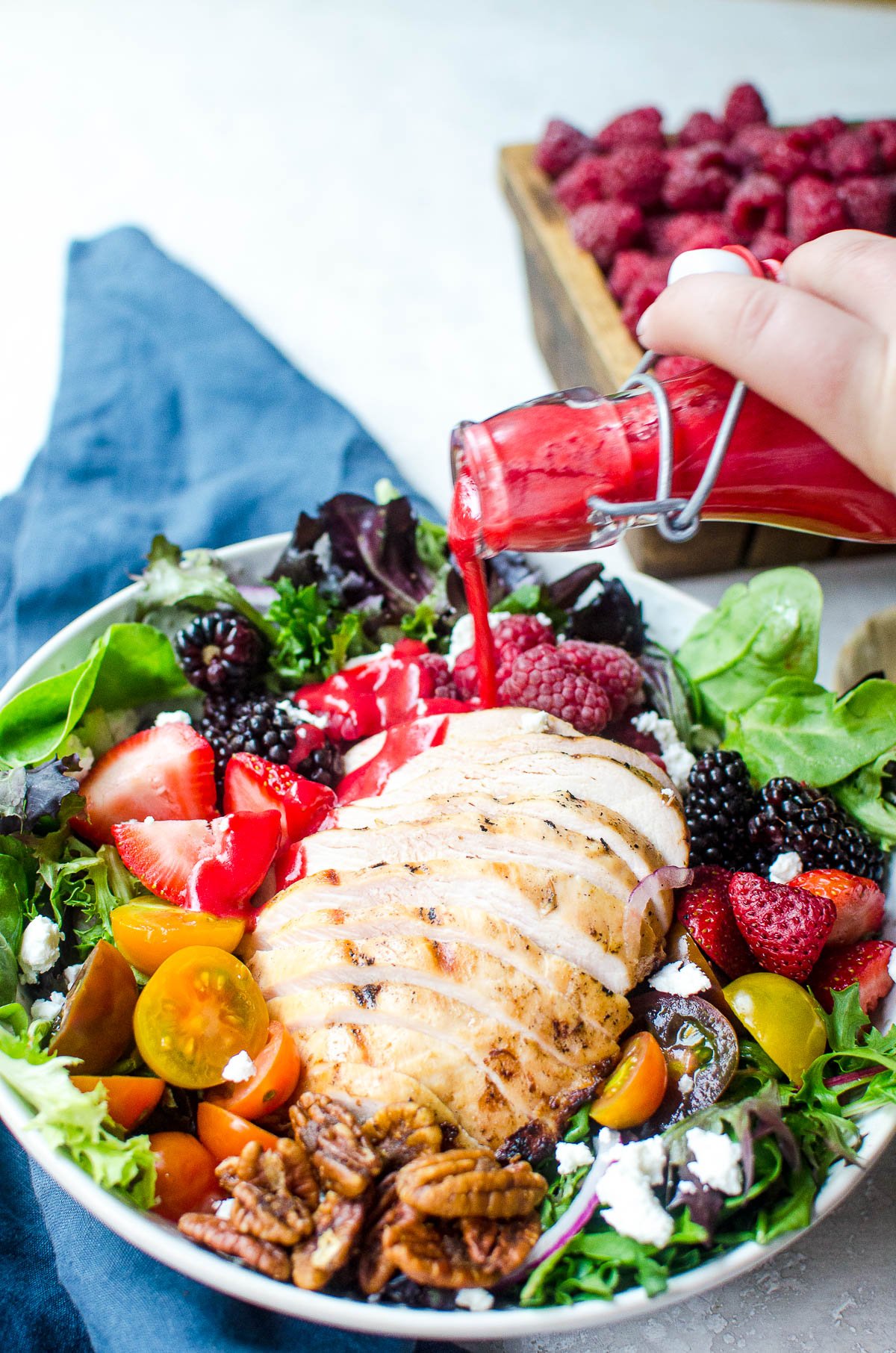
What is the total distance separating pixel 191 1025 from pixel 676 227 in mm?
2508

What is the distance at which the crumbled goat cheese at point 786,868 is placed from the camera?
2.14 m

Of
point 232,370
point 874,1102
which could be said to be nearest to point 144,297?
point 232,370

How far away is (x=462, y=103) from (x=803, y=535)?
270 centimetres

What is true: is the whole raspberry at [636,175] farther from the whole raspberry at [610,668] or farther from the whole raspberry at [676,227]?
the whole raspberry at [610,668]

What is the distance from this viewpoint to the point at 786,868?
2.14 meters

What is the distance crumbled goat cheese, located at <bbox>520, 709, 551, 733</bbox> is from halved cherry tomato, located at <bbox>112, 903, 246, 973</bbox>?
2.17 feet

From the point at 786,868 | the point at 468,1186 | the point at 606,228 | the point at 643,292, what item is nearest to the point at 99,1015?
the point at 468,1186

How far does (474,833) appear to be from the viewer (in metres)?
1.89

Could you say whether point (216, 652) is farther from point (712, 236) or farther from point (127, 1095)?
point (712, 236)

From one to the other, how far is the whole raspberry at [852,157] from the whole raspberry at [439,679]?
202 cm

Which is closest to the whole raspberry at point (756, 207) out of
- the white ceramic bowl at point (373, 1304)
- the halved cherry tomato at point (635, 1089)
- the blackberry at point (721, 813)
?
the blackberry at point (721, 813)

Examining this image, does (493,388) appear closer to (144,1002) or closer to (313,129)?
(313,129)

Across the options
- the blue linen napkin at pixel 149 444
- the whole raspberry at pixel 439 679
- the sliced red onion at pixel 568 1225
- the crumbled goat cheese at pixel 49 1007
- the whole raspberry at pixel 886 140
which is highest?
the whole raspberry at pixel 886 140

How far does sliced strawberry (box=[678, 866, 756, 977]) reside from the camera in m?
1.98
